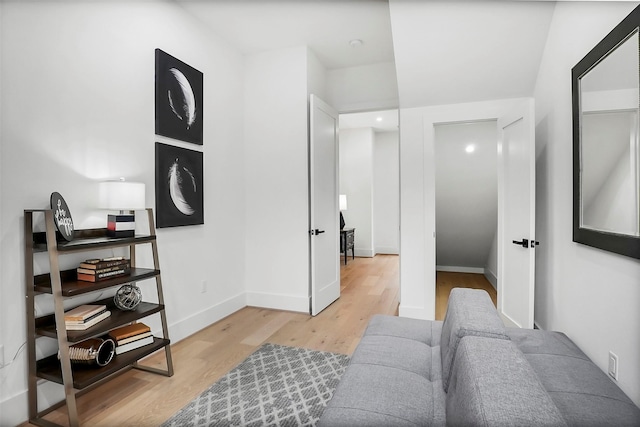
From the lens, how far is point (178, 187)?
9.92 feet

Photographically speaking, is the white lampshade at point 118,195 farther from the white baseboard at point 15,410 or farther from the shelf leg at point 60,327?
the white baseboard at point 15,410

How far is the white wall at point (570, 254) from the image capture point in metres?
1.54

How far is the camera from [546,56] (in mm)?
2719

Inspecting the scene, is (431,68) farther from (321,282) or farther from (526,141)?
(321,282)

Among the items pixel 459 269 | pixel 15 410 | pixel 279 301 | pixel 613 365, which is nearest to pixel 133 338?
pixel 15 410

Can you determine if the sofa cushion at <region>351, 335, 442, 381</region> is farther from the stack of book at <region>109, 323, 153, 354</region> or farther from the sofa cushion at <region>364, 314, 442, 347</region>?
the stack of book at <region>109, 323, 153, 354</region>

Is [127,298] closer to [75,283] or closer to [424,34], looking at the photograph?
[75,283]

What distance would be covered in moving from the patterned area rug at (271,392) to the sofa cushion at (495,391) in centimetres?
108

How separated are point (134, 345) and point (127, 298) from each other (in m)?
0.31

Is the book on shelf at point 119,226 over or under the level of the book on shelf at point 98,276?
over

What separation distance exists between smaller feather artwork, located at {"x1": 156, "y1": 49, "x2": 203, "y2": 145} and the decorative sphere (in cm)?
125

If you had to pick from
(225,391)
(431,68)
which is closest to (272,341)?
(225,391)

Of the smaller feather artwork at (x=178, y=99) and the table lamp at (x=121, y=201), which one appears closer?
the table lamp at (x=121, y=201)

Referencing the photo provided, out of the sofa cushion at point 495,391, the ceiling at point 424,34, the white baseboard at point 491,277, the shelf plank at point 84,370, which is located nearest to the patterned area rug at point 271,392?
the shelf plank at point 84,370
